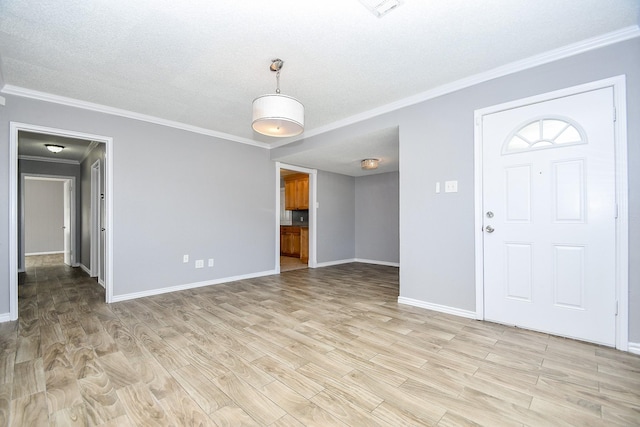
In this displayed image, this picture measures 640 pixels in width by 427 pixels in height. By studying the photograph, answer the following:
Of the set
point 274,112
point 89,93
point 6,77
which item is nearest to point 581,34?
point 274,112

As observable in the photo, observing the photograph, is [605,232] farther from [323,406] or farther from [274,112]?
[274,112]

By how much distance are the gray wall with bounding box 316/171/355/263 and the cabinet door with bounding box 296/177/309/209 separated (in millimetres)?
597

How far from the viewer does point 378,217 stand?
6934 mm

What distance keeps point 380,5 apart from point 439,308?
2.94 m

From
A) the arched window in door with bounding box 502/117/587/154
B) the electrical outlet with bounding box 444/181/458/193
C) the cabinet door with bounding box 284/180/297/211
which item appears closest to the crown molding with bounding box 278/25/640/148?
the arched window in door with bounding box 502/117/587/154

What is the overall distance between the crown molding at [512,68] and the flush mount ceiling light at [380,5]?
1413 mm

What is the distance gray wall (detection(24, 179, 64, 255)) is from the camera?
828 cm

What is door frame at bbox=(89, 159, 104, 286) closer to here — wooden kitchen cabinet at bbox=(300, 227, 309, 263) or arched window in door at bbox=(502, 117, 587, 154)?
wooden kitchen cabinet at bbox=(300, 227, 309, 263)

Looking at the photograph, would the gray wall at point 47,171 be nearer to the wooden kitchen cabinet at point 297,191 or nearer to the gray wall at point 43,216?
the gray wall at point 43,216

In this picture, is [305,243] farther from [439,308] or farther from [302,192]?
[439,308]

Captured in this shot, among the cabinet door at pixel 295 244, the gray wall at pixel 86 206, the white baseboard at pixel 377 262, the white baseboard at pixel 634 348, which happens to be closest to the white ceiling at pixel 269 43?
the white baseboard at pixel 634 348


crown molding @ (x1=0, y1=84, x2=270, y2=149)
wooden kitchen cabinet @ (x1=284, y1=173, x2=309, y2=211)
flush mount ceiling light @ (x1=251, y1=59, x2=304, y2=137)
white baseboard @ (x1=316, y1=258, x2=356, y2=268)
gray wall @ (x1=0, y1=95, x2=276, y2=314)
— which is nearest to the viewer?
flush mount ceiling light @ (x1=251, y1=59, x2=304, y2=137)

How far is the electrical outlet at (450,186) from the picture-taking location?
3.03m

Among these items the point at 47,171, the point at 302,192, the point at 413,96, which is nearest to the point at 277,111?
the point at 413,96
